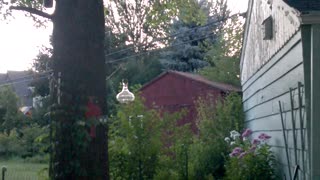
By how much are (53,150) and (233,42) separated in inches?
1012

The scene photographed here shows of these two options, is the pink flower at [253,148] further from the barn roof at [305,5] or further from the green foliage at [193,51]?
the green foliage at [193,51]

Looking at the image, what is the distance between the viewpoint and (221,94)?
24656mm

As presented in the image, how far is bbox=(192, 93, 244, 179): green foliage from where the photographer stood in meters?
15.4

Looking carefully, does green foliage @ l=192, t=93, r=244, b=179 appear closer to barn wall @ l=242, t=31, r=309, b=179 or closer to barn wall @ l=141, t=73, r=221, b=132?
barn wall @ l=242, t=31, r=309, b=179

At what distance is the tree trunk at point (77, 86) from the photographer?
6945mm

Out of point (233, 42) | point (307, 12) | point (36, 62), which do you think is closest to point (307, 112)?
point (307, 12)

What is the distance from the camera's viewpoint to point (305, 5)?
26.1 ft

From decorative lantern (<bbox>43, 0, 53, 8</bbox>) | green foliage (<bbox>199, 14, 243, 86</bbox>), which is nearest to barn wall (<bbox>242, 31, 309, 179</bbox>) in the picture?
decorative lantern (<bbox>43, 0, 53, 8</bbox>)

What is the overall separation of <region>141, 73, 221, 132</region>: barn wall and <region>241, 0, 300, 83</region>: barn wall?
8.29 meters

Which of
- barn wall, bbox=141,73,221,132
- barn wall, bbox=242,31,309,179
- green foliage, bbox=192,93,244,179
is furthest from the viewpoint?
barn wall, bbox=141,73,221,132

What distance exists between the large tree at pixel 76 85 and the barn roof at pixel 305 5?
2461 millimetres

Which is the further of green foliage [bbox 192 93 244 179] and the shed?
green foliage [bbox 192 93 244 179]

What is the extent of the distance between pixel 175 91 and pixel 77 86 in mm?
20083

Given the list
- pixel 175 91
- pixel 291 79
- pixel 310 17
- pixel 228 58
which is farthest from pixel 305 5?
pixel 228 58
